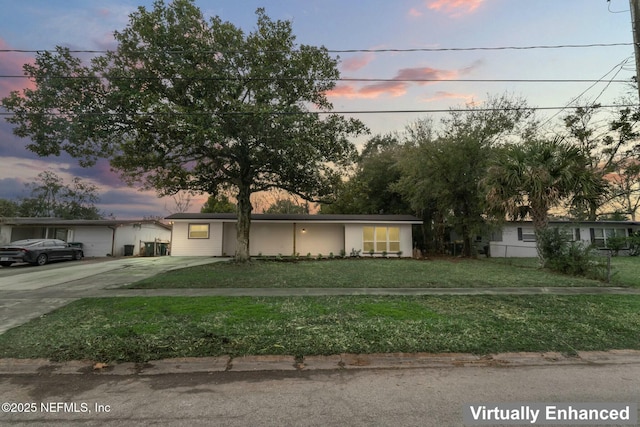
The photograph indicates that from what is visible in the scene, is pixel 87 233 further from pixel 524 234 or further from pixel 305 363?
pixel 524 234

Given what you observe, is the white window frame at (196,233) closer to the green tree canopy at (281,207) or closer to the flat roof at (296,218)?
the flat roof at (296,218)

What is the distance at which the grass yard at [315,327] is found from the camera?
5.01m

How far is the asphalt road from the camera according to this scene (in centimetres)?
322

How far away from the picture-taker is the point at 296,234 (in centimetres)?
2288

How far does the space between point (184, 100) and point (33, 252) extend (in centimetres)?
1192

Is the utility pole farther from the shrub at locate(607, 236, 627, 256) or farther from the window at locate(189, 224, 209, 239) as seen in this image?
the shrub at locate(607, 236, 627, 256)

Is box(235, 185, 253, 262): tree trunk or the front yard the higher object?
box(235, 185, 253, 262): tree trunk

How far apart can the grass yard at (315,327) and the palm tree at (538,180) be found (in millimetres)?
6470

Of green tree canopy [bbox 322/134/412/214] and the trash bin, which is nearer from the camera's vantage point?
the trash bin

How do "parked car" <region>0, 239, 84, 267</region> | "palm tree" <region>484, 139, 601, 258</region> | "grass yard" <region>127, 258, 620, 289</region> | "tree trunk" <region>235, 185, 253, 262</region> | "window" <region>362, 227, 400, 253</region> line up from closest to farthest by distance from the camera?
"grass yard" <region>127, 258, 620, 289</region> → "palm tree" <region>484, 139, 601, 258</region> → "tree trunk" <region>235, 185, 253, 262</region> → "parked car" <region>0, 239, 84, 267</region> → "window" <region>362, 227, 400, 253</region>

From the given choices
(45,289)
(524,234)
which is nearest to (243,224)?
(45,289)

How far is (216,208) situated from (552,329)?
33.1 metres

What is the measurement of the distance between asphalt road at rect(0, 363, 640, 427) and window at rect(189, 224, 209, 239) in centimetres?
1806

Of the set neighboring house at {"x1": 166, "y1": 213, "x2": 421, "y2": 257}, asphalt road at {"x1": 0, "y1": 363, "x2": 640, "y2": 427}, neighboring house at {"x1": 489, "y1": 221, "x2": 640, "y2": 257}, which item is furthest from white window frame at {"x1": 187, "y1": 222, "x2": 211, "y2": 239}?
neighboring house at {"x1": 489, "y1": 221, "x2": 640, "y2": 257}
